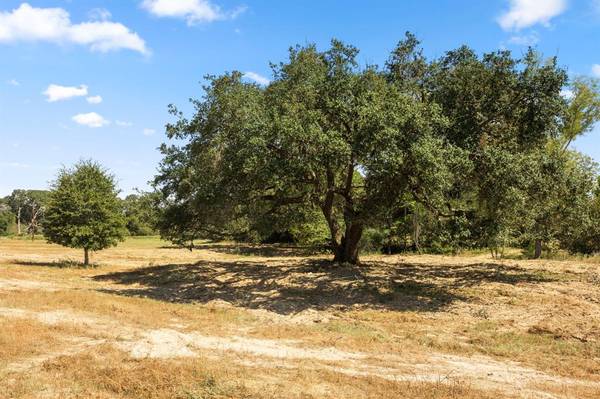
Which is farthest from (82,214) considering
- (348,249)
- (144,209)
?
(348,249)

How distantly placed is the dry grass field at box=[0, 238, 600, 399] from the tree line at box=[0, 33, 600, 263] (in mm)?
2786

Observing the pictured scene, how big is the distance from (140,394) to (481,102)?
53.1 ft

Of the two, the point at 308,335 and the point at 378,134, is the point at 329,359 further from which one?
the point at 378,134

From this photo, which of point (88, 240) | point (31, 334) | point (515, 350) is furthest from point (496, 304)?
point (88, 240)

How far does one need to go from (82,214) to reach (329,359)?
72.4 feet

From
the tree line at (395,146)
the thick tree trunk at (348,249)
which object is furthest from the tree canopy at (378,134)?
the thick tree trunk at (348,249)

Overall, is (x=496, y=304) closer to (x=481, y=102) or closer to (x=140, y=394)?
(x=481, y=102)

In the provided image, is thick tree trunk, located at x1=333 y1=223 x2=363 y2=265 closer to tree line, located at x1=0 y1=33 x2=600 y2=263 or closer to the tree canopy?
tree line, located at x1=0 y1=33 x2=600 y2=263

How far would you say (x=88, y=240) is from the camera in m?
27.5

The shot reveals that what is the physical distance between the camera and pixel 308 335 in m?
12.6

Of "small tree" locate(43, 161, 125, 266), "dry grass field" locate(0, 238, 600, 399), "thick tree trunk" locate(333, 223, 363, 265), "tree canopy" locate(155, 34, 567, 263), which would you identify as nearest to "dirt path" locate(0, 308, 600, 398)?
"dry grass field" locate(0, 238, 600, 399)

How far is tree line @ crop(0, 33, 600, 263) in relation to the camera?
639 inches

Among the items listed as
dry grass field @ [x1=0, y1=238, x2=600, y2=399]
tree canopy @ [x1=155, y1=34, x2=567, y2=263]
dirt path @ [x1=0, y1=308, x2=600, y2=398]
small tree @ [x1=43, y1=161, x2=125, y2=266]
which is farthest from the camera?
small tree @ [x1=43, y1=161, x2=125, y2=266]

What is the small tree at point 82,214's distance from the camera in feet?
89.6
